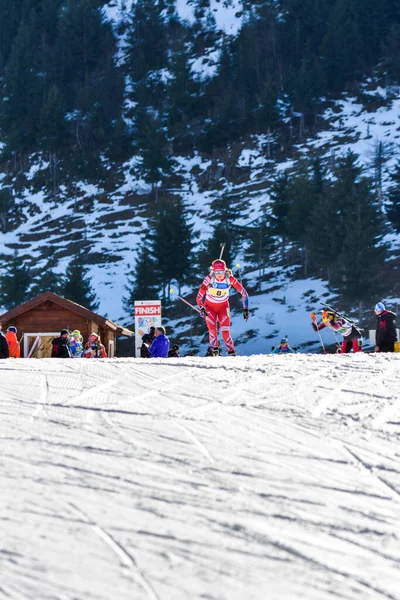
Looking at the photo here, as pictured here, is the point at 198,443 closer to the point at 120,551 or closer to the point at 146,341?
the point at 120,551

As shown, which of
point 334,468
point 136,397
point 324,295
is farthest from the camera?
point 324,295

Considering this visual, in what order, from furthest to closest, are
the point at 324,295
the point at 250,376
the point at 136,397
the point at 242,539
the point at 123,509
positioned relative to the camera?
the point at 324,295 < the point at 250,376 < the point at 136,397 < the point at 123,509 < the point at 242,539

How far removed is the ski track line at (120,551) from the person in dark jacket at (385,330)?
10368mm

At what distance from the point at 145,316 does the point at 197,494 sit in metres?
14.8

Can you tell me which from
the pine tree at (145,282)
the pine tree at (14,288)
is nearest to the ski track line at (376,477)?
the pine tree at (145,282)

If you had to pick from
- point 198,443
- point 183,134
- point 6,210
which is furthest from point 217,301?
point 183,134

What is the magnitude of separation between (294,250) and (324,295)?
751 cm

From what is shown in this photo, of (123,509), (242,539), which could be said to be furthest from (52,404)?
(242,539)

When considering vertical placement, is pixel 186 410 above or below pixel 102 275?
below

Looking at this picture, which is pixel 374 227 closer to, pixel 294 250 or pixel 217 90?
pixel 294 250

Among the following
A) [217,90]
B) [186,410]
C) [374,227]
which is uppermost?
[217,90]

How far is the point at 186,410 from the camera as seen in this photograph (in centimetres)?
583

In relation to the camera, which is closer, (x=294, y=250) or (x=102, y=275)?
(x=294, y=250)

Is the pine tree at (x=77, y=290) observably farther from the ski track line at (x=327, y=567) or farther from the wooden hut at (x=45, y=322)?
the ski track line at (x=327, y=567)
